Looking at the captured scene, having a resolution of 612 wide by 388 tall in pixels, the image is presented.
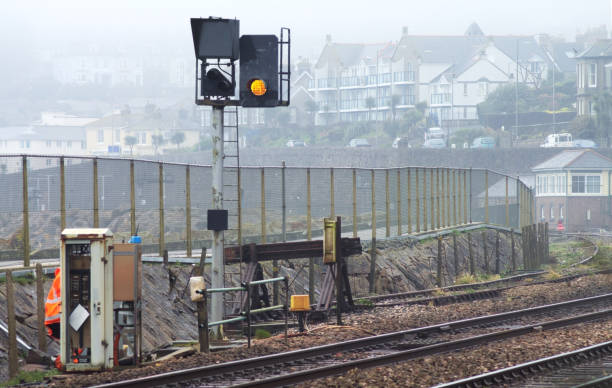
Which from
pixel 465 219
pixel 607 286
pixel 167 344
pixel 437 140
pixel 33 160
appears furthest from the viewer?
pixel 437 140

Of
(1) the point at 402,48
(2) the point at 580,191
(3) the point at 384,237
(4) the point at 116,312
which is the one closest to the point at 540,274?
(3) the point at 384,237

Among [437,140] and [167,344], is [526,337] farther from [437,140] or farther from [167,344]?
[437,140]

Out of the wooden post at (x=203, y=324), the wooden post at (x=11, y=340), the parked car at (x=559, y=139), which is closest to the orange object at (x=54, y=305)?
the wooden post at (x=11, y=340)

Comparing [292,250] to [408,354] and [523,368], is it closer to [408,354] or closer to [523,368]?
[408,354]

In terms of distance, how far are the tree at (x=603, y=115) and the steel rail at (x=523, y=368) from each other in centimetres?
12827

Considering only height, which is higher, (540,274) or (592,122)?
(592,122)

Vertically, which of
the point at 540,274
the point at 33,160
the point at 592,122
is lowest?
the point at 540,274

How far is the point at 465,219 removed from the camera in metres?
46.6

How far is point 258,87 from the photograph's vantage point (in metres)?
17.3

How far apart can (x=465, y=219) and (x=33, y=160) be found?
30.6 m

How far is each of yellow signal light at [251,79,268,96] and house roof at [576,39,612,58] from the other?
13501cm

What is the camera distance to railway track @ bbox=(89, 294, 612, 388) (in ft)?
41.4

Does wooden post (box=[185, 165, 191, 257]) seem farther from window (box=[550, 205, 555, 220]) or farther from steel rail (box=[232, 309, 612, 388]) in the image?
window (box=[550, 205, 555, 220])

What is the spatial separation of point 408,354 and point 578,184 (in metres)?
92.9
